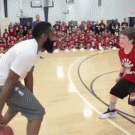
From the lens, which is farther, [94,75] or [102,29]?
[102,29]

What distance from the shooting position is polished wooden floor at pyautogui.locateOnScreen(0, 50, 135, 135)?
11.6 feet

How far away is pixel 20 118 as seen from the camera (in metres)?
3.98

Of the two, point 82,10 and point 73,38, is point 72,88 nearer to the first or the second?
point 73,38

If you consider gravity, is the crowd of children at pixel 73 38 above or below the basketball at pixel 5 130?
above

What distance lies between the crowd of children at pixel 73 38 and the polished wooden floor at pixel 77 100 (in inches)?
180

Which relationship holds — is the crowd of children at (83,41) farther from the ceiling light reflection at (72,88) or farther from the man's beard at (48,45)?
the man's beard at (48,45)

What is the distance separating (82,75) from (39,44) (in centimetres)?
507

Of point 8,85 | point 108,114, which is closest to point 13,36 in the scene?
point 108,114

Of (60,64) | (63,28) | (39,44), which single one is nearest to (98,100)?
(39,44)

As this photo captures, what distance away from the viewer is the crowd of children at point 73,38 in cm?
1324

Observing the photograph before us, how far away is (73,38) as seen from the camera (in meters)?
13.7

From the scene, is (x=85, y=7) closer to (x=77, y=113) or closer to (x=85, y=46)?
(x=85, y=46)

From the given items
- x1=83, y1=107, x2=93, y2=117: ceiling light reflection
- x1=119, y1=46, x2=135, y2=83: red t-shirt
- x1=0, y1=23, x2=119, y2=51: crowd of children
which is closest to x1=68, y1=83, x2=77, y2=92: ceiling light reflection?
x1=83, y1=107, x2=93, y2=117: ceiling light reflection

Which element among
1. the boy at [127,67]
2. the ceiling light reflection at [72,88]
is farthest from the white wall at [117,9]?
the boy at [127,67]
